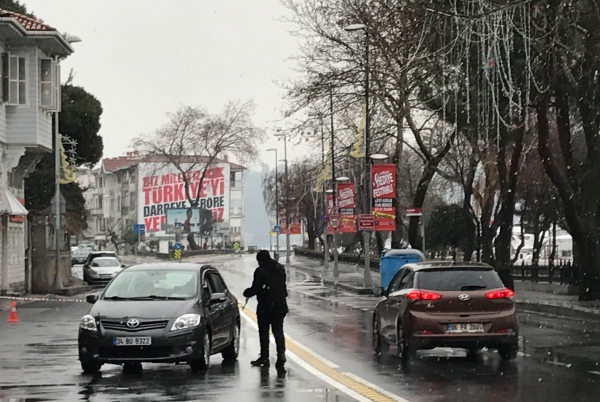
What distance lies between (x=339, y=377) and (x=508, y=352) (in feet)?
10.7

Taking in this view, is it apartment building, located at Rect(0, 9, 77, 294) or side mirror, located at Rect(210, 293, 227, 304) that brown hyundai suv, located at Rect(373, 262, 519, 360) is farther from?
apartment building, located at Rect(0, 9, 77, 294)

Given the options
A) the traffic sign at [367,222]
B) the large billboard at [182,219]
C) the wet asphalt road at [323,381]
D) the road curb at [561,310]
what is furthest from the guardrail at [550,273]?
the large billboard at [182,219]

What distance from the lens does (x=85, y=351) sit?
14453 millimetres

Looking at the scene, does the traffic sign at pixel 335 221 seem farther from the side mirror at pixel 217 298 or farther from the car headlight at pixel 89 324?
the car headlight at pixel 89 324

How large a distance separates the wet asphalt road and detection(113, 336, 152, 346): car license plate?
18.0 inches

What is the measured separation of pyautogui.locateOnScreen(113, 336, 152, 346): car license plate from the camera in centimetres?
1427

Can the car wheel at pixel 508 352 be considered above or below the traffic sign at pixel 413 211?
below

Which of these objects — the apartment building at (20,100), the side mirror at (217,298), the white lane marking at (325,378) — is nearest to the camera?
the white lane marking at (325,378)

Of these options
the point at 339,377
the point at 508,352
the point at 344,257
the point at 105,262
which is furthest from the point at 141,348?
the point at 344,257

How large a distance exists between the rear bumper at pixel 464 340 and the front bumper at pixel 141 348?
3.38m

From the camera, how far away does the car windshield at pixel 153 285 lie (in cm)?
1551

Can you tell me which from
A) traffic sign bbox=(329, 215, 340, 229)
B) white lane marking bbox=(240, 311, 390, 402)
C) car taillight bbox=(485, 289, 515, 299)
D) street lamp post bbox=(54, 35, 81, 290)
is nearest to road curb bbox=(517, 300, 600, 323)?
car taillight bbox=(485, 289, 515, 299)

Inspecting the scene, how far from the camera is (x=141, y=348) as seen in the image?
14281 mm

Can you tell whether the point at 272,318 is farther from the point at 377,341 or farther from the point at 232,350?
the point at 377,341
